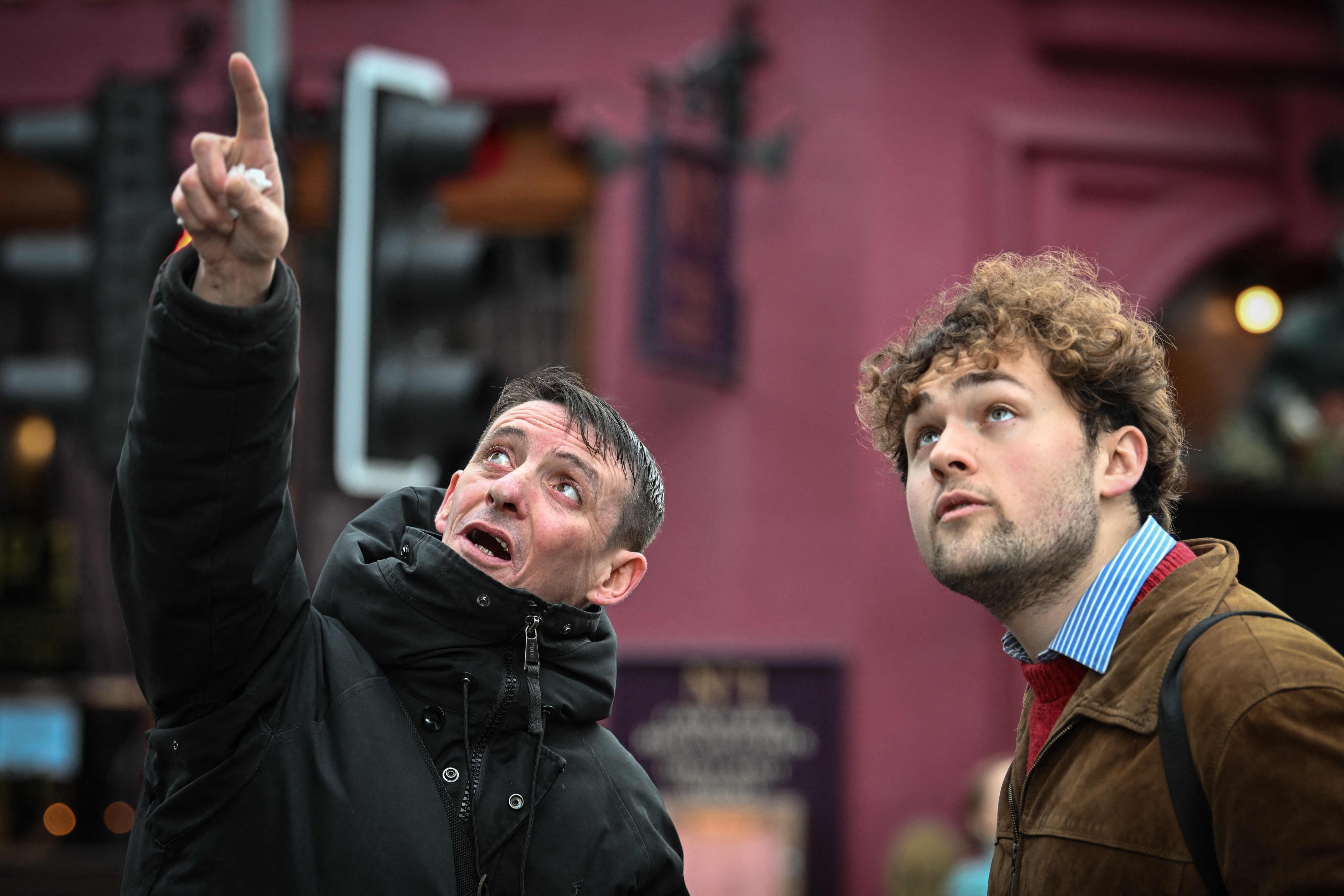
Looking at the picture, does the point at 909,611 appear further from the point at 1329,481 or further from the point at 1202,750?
the point at 1202,750

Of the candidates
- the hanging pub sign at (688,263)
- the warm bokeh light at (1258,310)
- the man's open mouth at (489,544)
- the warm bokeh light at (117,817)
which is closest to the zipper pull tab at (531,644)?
the man's open mouth at (489,544)

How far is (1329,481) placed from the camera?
8.47 meters

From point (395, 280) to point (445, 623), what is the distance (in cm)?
248

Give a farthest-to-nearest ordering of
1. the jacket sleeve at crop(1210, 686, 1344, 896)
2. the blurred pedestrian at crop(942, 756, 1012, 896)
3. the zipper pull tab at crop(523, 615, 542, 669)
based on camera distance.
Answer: the blurred pedestrian at crop(942, 756, 1012, 896), the zipper pull tab at crop(523, 615, 542, 669), the jacket sleeve at crop(1210, 686, 1344, 896)

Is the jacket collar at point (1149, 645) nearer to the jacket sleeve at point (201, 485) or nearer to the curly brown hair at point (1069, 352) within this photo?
the curly brown hair at point (1069, 352)

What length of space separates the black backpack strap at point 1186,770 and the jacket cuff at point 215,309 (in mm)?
1441

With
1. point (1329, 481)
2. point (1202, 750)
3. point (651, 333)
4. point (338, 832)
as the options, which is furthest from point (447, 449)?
point (1329, 481)

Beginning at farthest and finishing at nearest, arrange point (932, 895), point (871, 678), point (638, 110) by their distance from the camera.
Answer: point (638, 110), point (871, 678), point (932, 895)

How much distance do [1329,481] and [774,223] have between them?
3.57m

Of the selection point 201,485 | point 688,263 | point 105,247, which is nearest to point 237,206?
point 201,485

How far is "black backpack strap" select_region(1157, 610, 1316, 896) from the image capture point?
2113 mm

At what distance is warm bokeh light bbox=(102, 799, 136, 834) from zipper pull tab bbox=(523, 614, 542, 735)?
22.3ft

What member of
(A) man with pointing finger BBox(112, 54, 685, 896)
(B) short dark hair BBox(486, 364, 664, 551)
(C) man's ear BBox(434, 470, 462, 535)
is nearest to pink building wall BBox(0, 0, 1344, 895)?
(B) short dark hair BBox(486, 364, 664, 551)

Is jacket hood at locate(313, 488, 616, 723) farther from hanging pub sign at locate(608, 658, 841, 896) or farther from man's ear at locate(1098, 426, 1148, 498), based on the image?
hanging pub sign at locate(608, 658, 841, 896)
